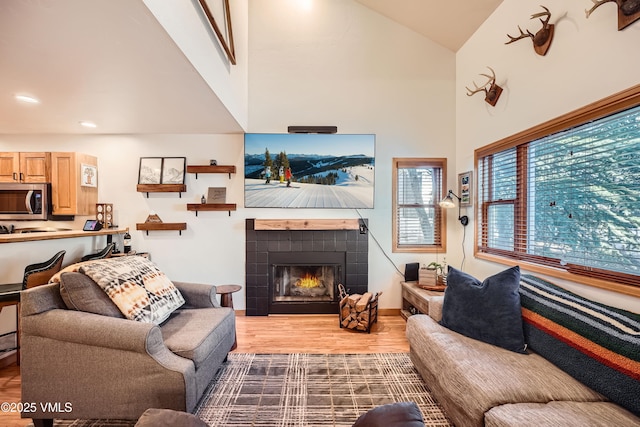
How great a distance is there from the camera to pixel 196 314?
2119mm

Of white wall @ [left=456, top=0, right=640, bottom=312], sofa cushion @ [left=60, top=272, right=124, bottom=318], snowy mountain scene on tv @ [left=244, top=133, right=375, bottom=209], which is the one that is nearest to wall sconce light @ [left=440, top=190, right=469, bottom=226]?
white wall @ [left=456, top=0, right=640, bottom=312]

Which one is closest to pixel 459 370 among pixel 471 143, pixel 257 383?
pixel 257 383

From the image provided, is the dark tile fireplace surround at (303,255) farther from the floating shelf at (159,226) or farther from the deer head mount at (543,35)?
the deer head mount at (543,35)

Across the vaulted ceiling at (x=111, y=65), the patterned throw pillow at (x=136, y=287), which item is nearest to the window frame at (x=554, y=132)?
the vaulted ceiling at (x=111, y=65)

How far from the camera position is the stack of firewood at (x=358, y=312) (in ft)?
9.52

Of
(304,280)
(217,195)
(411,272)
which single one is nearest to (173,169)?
(217,195)

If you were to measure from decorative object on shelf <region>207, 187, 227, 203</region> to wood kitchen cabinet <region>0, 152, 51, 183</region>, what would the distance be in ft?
6.50

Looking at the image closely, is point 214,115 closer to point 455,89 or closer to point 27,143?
point 27,143

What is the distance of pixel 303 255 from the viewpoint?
11.1ft

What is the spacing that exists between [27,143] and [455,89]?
223 inches

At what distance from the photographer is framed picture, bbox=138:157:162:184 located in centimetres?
338

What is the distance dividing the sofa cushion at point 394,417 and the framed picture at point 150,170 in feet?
11.6

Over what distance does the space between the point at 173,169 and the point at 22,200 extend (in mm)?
1799

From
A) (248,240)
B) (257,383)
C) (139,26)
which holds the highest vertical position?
(139,26)
